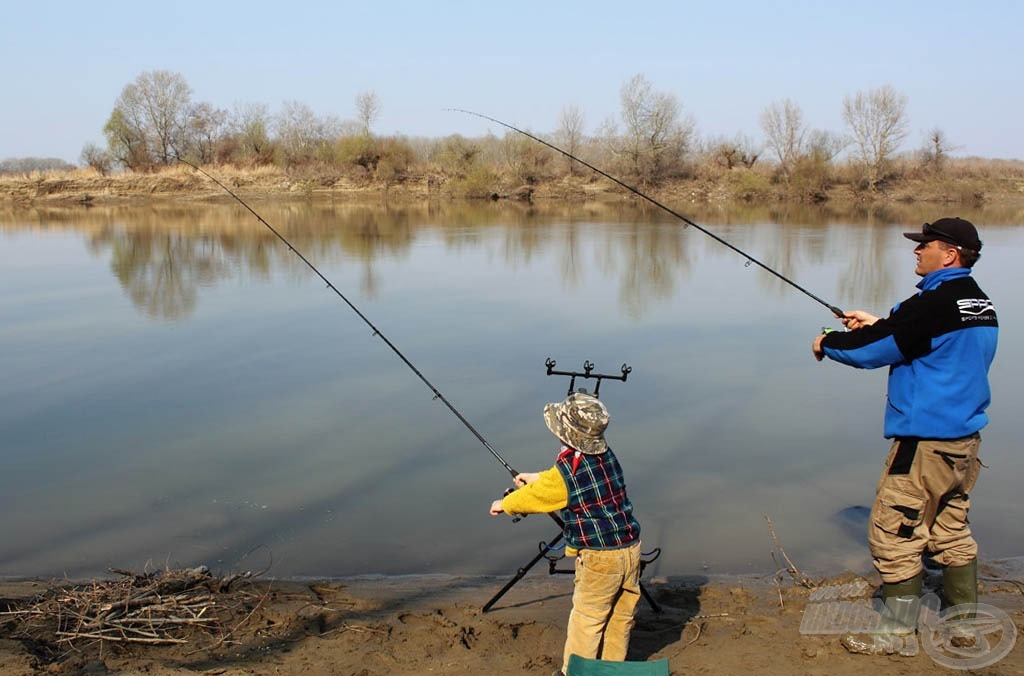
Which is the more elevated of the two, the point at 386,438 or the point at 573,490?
the point at 573,490

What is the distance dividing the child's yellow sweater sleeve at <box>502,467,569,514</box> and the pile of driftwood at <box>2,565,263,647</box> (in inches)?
45.6

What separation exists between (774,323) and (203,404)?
5.57 meters

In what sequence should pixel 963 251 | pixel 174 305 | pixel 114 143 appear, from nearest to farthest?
pixel 963 251, pixel 174 305, pixel 114 143

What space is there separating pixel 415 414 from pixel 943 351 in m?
3.70

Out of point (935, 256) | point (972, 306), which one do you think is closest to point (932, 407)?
point (972, 306)

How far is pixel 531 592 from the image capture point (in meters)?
3.57

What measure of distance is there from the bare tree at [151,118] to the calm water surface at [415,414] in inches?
951

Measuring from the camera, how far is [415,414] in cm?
578

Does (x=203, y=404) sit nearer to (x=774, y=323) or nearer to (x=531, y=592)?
(x=531, y=592)

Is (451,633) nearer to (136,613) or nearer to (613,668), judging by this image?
(613,668)

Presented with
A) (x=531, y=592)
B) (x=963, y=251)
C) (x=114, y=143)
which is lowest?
(x=531, y=592)

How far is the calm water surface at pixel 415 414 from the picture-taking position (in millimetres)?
4090

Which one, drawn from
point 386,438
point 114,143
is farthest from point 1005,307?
point 114,143

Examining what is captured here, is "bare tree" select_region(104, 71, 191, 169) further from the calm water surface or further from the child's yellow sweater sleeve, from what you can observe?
the child's yellow sweater sleeve
